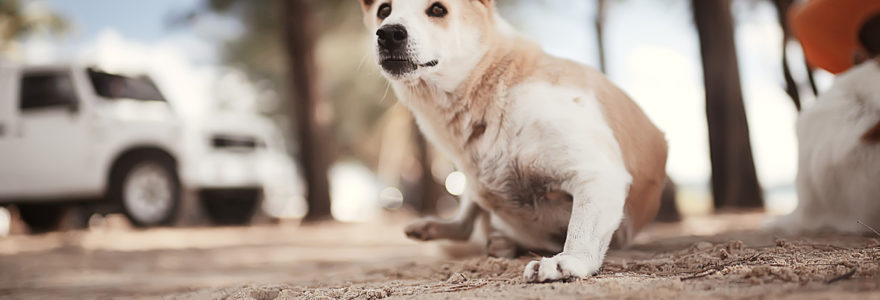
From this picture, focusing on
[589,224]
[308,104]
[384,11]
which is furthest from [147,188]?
[589,224]

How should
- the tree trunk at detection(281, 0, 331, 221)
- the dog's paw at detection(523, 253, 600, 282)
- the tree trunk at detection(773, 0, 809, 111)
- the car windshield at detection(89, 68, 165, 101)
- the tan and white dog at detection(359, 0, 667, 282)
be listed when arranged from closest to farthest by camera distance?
1. the dog's paw at detection(523, 253, 600, 282)
2. the tan and white dog at detection(359, 0, 667, 282)
3. the tree trunk at detection(773, 0, 809, 111)
4. the car windshield at detection(89, 68, 165, 101)
5. the tree trunk at detection(281, 0, 331, 221)

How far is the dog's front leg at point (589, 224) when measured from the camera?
206 cm

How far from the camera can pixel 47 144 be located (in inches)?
295

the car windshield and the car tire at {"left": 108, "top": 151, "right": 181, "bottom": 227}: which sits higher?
the car windshield

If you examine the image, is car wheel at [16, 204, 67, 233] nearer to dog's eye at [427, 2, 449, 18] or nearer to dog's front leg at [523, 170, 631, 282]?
dog's eye at [427, 2, 449, 18]

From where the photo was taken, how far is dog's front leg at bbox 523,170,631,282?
81.2 inches

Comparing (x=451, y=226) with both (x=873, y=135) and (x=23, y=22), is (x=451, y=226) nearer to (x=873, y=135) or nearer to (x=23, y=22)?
(x=873, y=135)

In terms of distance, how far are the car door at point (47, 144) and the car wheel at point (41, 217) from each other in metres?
1.02

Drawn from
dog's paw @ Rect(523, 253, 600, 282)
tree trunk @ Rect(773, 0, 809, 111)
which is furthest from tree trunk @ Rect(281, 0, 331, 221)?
dog's paw @ Rect(523, 253, 600, 282)

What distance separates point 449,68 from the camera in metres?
2.77

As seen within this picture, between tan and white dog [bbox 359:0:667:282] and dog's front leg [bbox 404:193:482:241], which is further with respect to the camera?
dog's front leg [bbox 404:193:482:241]

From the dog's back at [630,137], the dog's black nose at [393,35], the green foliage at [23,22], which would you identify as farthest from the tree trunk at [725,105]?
the green foliage at [23,22]

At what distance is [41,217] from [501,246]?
307 inches

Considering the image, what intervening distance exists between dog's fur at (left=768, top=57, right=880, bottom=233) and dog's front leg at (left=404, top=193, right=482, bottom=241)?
5.67ft
